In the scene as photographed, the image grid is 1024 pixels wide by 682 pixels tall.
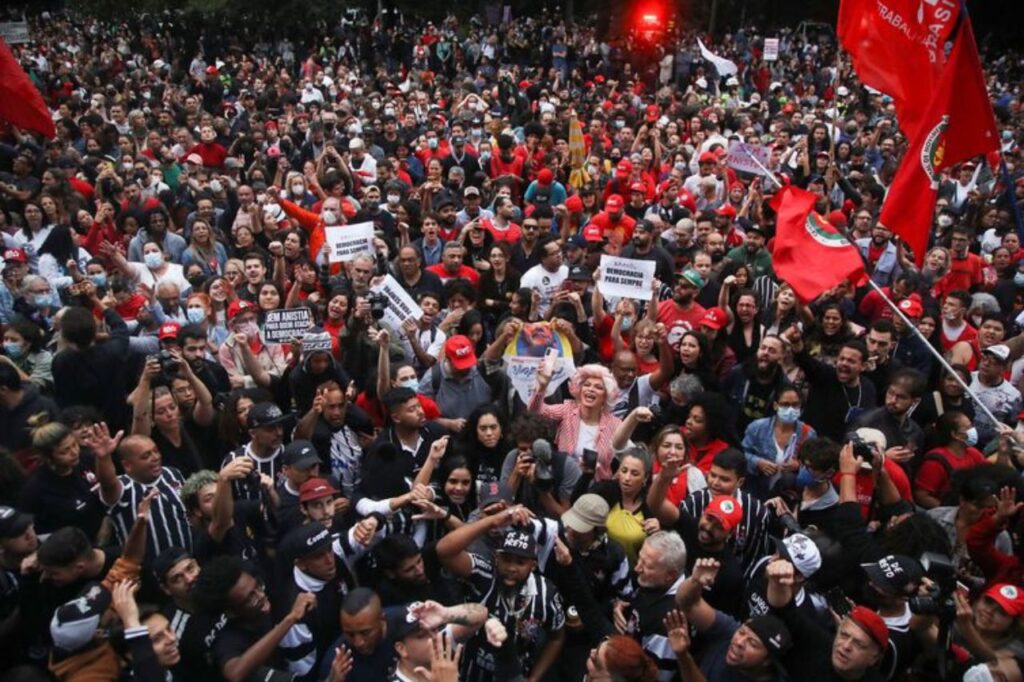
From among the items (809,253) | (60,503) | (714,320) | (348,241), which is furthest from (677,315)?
(60,503)

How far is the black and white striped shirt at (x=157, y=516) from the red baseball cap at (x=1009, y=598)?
150 inches

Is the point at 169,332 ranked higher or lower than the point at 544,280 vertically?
higher

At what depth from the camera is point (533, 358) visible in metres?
5.98

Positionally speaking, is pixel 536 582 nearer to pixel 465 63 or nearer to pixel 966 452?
pixel 966 452

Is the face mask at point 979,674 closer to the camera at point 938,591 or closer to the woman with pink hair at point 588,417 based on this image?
the camera at point 938,591

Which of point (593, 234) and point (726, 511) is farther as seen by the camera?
point (593, 234)

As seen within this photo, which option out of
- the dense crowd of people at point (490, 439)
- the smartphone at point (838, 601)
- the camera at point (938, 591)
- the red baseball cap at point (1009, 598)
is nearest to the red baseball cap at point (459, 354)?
the dense crowd of people at point (490, 439)

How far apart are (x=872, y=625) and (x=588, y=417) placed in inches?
91.1

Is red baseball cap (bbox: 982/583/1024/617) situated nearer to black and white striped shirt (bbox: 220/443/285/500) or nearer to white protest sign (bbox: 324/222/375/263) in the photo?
black and white striped shirt (bbox: 220/443/285/500)

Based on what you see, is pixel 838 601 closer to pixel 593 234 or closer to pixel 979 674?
pixel 979 674

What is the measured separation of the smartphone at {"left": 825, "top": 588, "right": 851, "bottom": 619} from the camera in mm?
4223

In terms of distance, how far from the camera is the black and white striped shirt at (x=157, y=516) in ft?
14.8

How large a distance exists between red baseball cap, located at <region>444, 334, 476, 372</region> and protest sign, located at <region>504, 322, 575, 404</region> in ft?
0.82

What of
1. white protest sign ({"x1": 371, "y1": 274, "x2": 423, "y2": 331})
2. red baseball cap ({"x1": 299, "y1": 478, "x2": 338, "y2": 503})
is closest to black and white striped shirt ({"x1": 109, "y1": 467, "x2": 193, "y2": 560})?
red baseball cap ({"x1": 299, "y1": 478, "x2": 338, "y2": 503})
